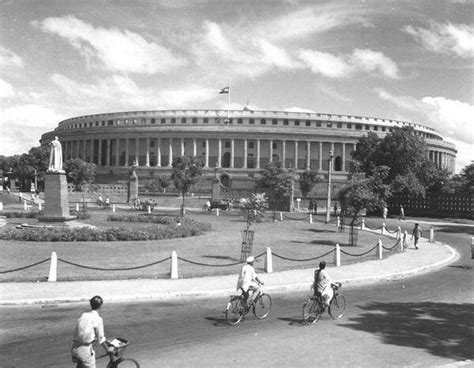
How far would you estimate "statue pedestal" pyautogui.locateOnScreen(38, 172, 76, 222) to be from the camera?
28469 millimetres

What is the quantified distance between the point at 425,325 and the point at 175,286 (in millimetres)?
7437

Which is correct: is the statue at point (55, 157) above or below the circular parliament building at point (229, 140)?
below

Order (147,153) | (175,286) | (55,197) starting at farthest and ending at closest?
(147,153), (55,197), (175,286)

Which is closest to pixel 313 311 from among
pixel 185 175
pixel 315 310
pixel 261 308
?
pixel 315 310

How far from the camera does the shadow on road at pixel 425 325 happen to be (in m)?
10.2

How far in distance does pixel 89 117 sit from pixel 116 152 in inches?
617

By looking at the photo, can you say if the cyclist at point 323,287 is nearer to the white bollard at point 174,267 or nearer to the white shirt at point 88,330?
the white bollard at point 174,267

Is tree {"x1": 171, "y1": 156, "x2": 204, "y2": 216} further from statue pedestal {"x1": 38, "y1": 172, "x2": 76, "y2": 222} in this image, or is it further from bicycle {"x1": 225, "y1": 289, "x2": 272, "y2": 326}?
bicycle {"x1": 225, "y1": 289, "x2": 272, "y2": 326}

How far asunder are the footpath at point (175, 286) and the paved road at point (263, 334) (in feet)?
2.00

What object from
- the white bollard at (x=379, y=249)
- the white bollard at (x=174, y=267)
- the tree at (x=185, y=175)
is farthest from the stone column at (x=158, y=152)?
the white bollard at (x=174, y=267)

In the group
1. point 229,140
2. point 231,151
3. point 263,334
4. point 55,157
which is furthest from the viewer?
point 229,140

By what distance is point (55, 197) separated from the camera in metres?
28.7

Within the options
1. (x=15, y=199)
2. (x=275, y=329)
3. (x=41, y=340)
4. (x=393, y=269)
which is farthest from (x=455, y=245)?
(x=15, y=199)

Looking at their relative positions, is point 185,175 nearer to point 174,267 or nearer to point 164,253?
point 164,253
